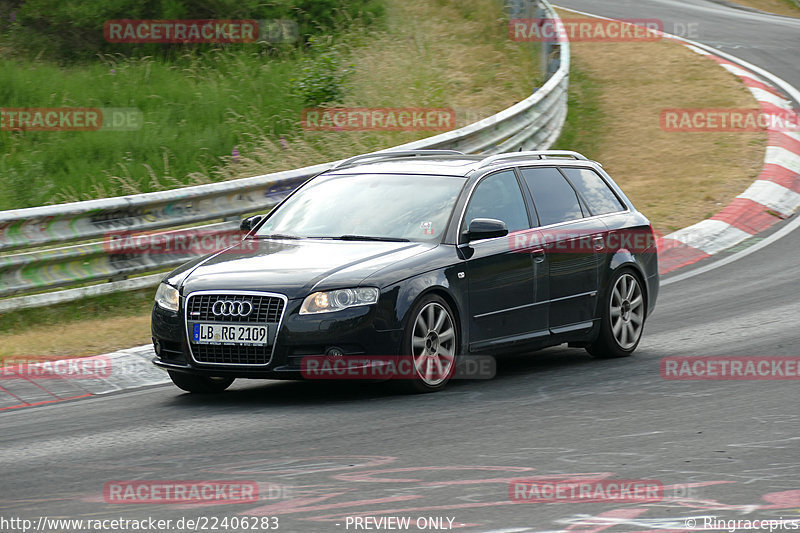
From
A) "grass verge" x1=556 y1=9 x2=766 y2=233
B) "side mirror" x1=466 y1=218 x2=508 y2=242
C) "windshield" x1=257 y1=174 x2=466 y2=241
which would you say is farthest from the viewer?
"grass verge" x1=556 y1=9 x2=766 y2=233

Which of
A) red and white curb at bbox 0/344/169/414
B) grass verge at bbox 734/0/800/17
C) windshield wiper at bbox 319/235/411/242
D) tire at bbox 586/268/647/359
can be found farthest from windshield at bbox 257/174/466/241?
grass verge at bbox 734/0/800/17

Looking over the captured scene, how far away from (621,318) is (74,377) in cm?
440

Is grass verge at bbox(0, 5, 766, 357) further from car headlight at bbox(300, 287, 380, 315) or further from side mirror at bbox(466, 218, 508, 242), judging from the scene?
side mirror at bbox(466, 218, 508, 242)

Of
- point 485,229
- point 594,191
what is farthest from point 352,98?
point 485,229

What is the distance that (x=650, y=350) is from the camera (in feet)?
33.3

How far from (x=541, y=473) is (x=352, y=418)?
5.85 feet

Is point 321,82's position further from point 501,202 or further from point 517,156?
point 501,202

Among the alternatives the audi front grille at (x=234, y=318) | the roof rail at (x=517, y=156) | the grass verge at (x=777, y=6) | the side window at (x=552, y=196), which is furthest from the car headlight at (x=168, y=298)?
the grass verge at (x=777, y=6)

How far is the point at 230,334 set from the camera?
311 inches

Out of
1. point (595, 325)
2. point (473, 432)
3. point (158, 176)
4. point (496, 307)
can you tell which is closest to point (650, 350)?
point (595, 325)

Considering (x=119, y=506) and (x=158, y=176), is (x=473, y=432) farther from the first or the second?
(x=158, y=176)

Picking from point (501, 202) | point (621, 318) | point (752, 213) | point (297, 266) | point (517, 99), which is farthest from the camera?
point (517, 99)

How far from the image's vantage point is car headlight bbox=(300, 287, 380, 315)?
306 inches

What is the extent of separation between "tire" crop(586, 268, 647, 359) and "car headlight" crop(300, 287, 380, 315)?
8.99 ft
